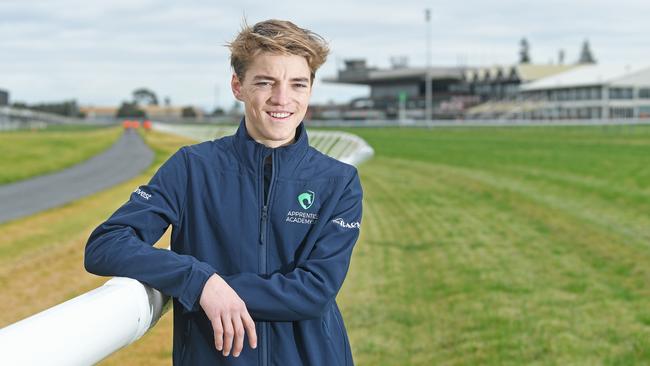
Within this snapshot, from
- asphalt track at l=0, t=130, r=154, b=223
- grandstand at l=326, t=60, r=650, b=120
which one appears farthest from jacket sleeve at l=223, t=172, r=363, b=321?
grandstand at l=326, t=60, r=650, b=120

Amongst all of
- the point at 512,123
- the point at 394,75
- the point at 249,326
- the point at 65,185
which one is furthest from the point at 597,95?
the point at 249,326

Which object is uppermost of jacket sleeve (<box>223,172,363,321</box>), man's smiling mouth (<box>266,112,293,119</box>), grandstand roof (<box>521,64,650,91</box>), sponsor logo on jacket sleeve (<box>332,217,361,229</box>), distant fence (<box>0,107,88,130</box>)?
grandstand roof (<box>521,64,650,91</box>)

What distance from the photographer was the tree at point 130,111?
164475mm

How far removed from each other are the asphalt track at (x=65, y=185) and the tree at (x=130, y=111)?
13348 centimetres

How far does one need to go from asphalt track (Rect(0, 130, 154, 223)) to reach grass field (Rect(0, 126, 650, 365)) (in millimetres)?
814

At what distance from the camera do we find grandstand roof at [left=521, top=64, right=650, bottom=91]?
77.9 metres

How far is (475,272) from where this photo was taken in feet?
31.6

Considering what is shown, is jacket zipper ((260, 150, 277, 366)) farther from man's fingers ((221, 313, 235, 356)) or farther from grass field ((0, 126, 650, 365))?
grass field ((0, 126, 650, 365))

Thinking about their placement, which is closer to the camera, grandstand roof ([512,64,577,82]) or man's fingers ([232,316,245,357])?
man's fingers ([232,316,245,357])

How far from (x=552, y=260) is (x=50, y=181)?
16.2 m

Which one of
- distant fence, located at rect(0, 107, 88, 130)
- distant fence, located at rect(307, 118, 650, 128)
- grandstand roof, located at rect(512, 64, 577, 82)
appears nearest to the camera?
distant fence, located at rect(307, 118, 650, 128)

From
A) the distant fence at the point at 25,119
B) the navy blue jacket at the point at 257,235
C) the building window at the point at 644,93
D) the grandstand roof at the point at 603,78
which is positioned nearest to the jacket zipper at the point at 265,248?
the navy blue jacket at the point at 257,235

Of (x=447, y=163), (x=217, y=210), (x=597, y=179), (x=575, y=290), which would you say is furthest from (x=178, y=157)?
(x=447, y=163)

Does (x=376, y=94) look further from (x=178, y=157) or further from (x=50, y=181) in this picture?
(x=178, y=157)
